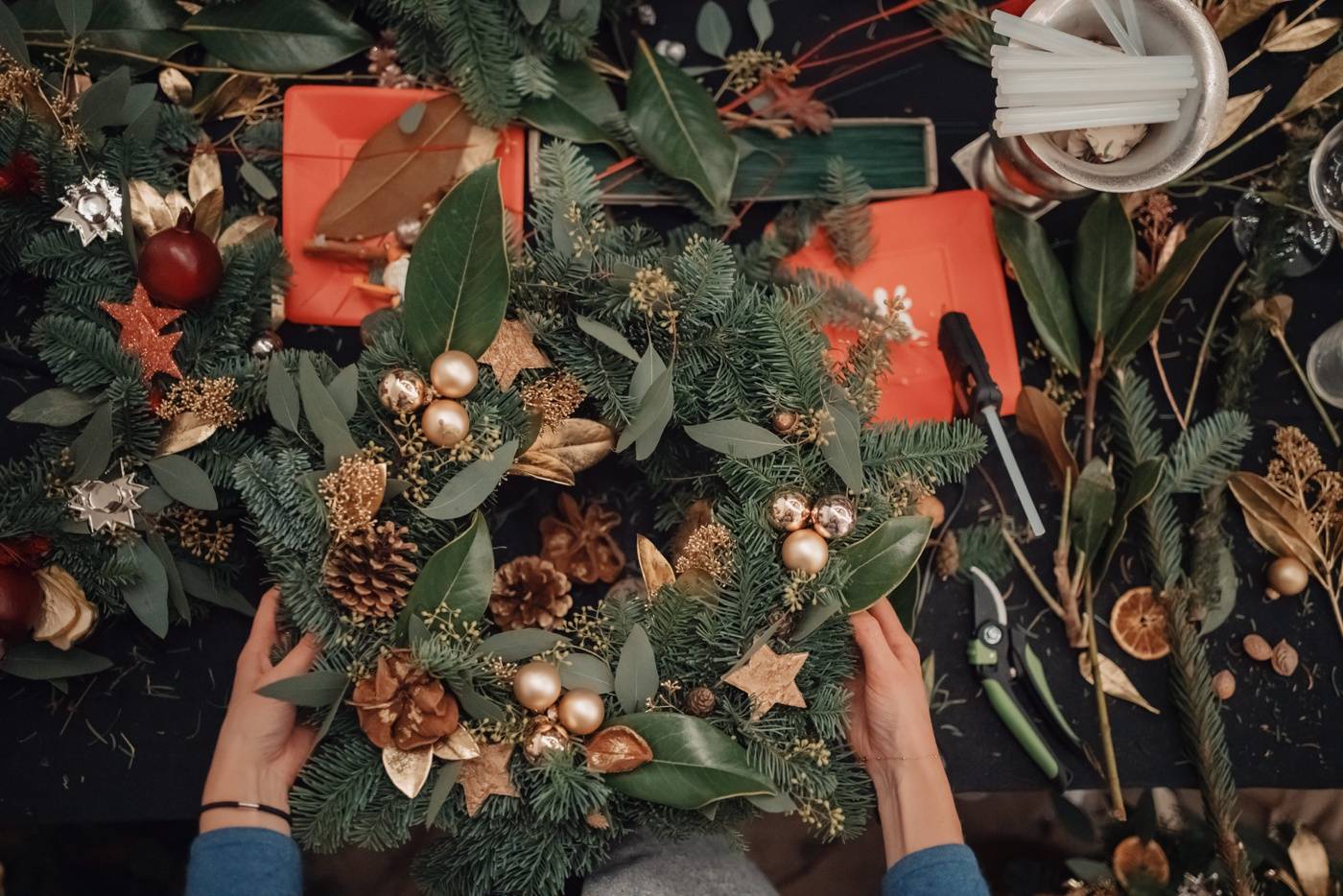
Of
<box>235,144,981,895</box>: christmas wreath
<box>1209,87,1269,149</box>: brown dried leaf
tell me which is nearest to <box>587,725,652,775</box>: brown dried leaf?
<box>235,144,981,895</box>: christmas wreath

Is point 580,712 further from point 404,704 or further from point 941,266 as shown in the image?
point 941,266

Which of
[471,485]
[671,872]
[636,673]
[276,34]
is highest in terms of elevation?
[276,34]

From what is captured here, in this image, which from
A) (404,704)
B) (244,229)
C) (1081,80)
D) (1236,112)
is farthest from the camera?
(1236,112)

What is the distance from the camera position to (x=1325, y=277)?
114 cm

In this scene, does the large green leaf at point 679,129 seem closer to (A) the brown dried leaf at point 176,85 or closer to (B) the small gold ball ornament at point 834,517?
(B) the small gold ball ornament at point 834,517

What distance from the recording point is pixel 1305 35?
111cm

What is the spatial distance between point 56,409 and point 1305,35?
1412mm

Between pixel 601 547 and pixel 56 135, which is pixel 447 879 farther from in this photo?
pixel 56 135

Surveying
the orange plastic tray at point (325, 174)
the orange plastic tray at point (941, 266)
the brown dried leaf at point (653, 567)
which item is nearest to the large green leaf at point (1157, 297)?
the orange plastic tray at point (941, 266)

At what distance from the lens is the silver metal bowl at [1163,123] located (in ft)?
2.89

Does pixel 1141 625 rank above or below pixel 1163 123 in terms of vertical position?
below

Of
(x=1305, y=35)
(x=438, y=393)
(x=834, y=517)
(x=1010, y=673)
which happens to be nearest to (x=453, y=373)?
(x=438, y=393)

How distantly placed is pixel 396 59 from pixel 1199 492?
103 centimetres

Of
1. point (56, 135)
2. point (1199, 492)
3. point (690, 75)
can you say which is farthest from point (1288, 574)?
point (56, 135)
